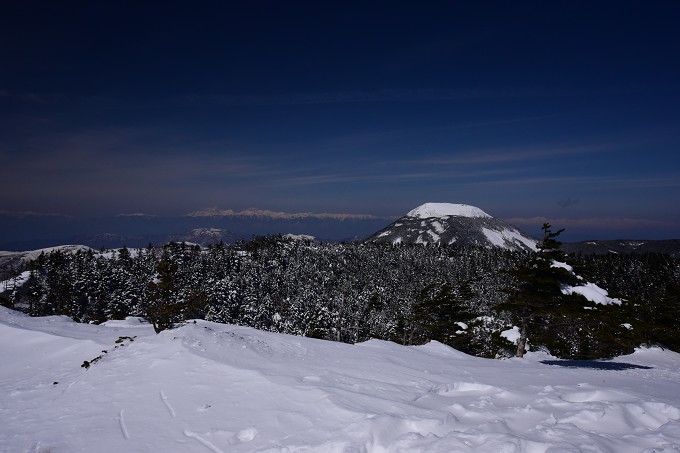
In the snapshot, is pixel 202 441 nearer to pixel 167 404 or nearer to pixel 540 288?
pixel 167 404

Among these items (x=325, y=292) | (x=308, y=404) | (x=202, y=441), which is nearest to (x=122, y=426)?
(x=202, y=441)

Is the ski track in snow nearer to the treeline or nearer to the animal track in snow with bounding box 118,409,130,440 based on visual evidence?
the animal track in snow with bounding box 118,409,130,440

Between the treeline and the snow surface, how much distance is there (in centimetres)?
1273

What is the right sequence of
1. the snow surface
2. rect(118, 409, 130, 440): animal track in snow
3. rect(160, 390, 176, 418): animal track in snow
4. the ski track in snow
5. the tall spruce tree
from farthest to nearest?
the tall spruce tree
rect(160, 390, 176, 418): animal track in snow
rect(118, 409, 130, 440): animal track in snow
the ski track in snow
the snow surface

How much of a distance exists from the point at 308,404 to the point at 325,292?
128980mm

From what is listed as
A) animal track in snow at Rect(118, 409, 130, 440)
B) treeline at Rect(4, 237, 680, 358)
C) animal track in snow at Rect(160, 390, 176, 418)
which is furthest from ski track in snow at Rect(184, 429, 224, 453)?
treeline at Rect(4, 237, 680, 358)

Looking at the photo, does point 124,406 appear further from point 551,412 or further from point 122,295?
point 122,295

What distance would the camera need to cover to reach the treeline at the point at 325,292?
3491cm

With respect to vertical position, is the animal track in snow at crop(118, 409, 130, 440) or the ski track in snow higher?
the ski track in snow

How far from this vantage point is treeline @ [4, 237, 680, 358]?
34.9 meters

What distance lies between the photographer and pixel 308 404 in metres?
8.78

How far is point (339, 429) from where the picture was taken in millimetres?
7480

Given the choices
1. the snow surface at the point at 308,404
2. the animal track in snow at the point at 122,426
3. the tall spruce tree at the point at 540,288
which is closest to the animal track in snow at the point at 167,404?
the snow surface at the point at 308,404

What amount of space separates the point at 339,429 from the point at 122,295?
3675 inches
